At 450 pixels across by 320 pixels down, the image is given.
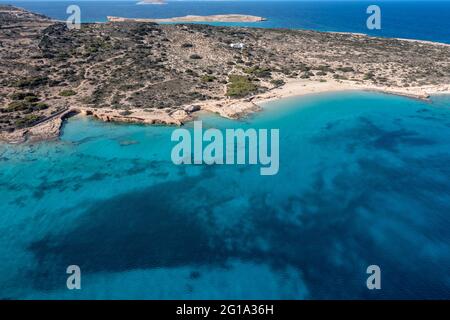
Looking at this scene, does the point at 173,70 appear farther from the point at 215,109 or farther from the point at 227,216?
the point at 227,216

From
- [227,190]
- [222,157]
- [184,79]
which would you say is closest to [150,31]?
[184,79]

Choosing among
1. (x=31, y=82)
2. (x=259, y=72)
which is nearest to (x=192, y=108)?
(x=259, y=72)

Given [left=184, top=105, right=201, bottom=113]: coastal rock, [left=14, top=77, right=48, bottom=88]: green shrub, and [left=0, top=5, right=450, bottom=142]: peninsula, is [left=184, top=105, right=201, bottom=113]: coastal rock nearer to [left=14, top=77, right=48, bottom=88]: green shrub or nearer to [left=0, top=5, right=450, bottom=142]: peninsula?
[left=0, top=5, right=450, bottom=142]: peninsula

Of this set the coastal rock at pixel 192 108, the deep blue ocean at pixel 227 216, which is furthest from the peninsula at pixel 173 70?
the deep blue ocean at pixel 227 216

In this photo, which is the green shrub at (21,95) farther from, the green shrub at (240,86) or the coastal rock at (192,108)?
the green shrub at (240,86)

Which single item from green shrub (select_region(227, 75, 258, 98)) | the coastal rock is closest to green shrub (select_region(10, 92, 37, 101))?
the coastal rock

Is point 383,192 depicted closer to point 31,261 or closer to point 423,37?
point 31,261
